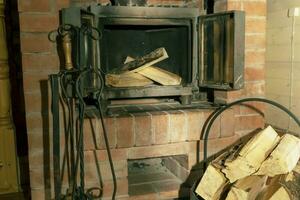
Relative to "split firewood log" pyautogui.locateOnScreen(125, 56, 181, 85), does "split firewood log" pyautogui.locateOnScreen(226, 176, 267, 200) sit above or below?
below

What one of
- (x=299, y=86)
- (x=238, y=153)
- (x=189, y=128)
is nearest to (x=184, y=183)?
(x=189, y=128)

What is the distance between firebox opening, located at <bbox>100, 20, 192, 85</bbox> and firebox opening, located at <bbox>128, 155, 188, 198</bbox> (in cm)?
48

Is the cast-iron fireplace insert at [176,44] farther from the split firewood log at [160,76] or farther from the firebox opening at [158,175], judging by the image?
the firebox opening at [158,175]

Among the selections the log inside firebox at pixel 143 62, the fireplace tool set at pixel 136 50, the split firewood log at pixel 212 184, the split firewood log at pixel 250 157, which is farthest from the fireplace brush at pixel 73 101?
the split firewood log at pixel 250 157

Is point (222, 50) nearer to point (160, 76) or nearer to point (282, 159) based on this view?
point (160, 76)

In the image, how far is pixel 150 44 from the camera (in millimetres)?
2068

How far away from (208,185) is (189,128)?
1.10 ft

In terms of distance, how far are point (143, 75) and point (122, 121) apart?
1.10 feet

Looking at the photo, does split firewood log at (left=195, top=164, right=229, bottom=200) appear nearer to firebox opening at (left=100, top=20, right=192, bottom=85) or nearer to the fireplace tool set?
the fireplace tool set

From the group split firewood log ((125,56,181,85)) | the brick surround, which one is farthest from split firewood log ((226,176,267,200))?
split firewood log ((125,56,181,85))

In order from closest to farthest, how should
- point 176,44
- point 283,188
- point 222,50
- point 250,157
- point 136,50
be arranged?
point 283,188, point 250,157, point 222,50, point 176,44, point 136,50

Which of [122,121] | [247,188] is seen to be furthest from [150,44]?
[247,188]

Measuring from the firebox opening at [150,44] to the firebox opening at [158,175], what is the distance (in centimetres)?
48

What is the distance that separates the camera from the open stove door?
5.41 ft
